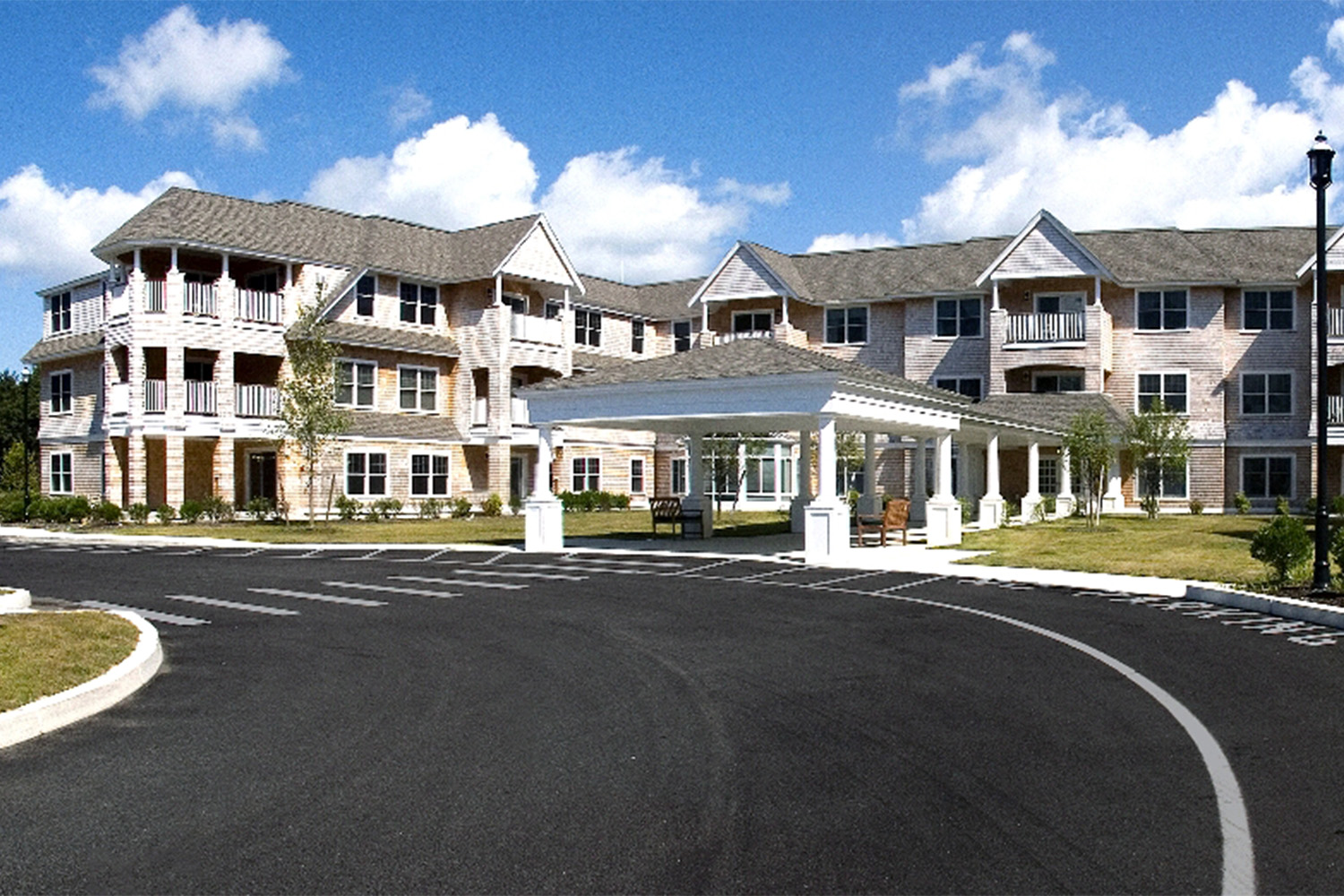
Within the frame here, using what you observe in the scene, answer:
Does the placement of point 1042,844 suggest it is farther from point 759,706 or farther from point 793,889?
point 759,706

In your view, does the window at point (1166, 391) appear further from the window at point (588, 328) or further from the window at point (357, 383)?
the window at point (357, 383)

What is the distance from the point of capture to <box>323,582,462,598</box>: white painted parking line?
18.1m

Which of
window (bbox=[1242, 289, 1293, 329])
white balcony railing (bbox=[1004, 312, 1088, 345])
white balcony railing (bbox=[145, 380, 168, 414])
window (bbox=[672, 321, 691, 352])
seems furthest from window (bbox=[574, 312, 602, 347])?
window (bbox=[1242, 289, 1293, 329])

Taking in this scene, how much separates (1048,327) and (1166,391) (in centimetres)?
529

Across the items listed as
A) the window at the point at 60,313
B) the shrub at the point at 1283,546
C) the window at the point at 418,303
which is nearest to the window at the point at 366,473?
the window at the point at 418,303

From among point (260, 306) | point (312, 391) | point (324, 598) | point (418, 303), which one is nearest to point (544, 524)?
point (324, 598)

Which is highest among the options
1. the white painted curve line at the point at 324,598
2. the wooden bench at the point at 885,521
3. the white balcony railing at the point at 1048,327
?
the white balcony railing at the point at 1048,327

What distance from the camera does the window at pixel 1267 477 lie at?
45.1 metres

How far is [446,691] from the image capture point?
33.6 feet

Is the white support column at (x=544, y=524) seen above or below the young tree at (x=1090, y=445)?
below

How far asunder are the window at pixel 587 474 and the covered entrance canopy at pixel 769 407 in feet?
59.8

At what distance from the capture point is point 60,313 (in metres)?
46.0

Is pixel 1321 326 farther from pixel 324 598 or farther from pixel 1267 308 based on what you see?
pixel 1267 308

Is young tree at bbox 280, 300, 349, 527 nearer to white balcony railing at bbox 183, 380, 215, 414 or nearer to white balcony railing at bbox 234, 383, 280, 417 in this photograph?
white balcony railing at bbox 234, 383, 280, 417
